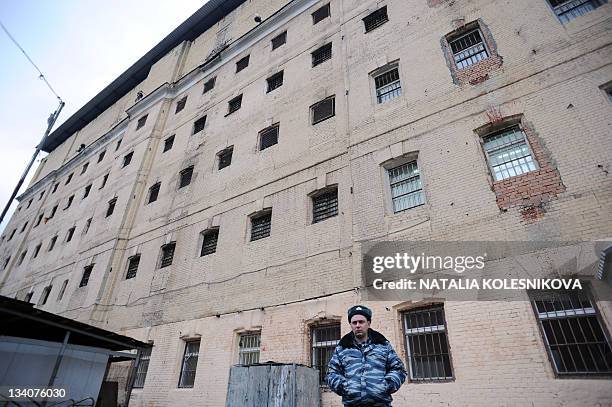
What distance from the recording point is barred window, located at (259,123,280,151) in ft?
44.9

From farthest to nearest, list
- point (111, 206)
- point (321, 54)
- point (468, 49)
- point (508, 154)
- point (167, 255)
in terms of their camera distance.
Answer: point (111, 206) → point (321, 54) → point (167, 255) → point (468, 49) → point (508, 154)

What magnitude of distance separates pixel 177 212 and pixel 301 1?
12.2 meters

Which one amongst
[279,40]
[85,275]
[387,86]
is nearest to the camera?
[387,86]

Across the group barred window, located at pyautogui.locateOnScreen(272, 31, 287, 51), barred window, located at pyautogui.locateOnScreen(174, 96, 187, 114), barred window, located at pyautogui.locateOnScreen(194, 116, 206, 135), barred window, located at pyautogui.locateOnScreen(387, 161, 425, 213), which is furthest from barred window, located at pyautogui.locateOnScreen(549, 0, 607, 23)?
barred window, located at pyautogui.locateOnScreen(174, 96, 187, 114)

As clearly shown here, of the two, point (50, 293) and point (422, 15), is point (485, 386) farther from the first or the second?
point (50, 293)

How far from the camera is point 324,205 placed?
34.8 ft

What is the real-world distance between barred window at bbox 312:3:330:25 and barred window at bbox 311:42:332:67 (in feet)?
7.20

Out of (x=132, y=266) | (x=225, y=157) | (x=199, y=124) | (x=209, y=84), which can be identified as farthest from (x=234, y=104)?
(x=132, y=266)

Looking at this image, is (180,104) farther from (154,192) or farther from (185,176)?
(185,176)

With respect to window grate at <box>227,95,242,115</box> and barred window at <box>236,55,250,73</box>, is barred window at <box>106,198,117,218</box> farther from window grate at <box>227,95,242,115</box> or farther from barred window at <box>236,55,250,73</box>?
barred window at <box>236,55,250,73</box>

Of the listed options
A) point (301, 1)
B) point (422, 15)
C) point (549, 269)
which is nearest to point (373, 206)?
point (549, 269)

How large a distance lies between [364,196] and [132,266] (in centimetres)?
1200

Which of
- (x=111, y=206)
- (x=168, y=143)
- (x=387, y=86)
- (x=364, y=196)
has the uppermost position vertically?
(x=168, y=143)

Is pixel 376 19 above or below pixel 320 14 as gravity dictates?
below
